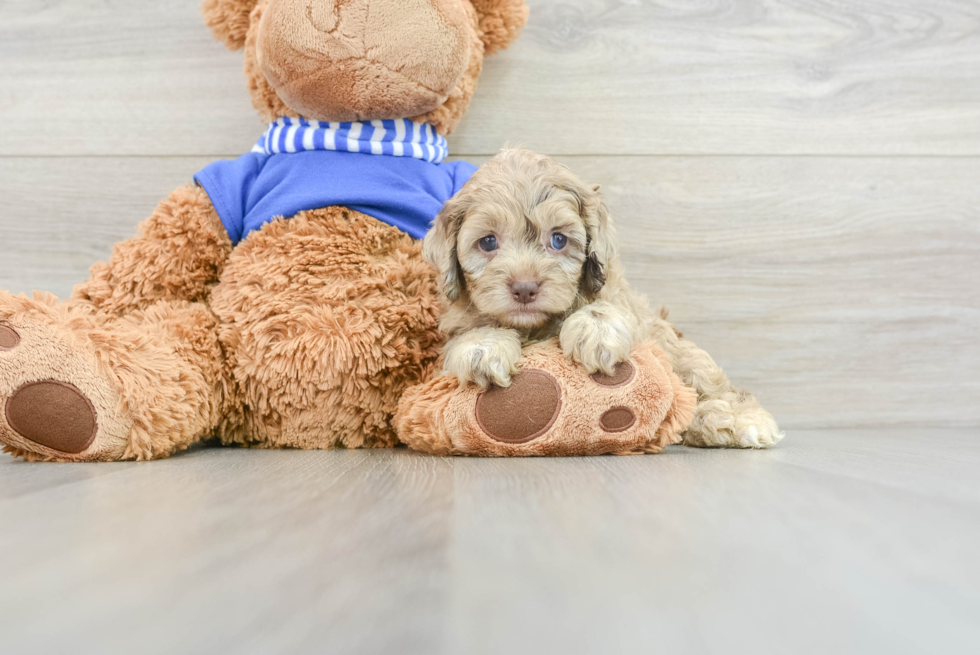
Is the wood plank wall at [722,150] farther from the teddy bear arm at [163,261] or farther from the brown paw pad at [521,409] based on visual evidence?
the brown paw pad at [521,409]

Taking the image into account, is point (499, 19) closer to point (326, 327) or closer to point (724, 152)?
point (724, 152)

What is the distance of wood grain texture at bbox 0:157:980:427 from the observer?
192 cm

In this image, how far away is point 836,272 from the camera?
6.31ft

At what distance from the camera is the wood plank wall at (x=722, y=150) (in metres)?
1.89

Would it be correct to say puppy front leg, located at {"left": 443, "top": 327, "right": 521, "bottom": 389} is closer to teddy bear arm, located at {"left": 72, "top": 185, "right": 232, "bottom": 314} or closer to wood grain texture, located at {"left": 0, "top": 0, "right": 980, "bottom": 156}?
teddy bear arm, located at {"left": 72, "top": 185, "right": 232, "bottom": 314}

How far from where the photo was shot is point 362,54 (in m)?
1.42

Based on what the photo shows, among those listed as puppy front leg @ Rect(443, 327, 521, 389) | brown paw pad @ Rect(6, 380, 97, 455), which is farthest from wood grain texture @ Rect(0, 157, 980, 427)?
brown paw pad @ Rect(6, 380, 97, 455)

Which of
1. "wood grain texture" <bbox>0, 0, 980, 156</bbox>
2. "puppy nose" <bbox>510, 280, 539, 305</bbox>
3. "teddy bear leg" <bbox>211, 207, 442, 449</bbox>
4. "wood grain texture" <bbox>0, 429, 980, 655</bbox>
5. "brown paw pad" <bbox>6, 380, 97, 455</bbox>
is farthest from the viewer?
"wood grain texture" <bbox>0, 0, 980, 156</bbox>

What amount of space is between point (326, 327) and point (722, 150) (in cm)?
122

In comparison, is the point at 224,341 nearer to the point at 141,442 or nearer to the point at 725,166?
the point at 141,442

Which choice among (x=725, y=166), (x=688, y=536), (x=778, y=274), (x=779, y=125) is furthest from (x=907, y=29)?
(x=688, y=536)

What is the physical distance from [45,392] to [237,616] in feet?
2.87

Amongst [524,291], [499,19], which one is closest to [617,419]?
[524,291]

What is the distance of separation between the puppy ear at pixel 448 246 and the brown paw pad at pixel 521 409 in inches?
10.2
